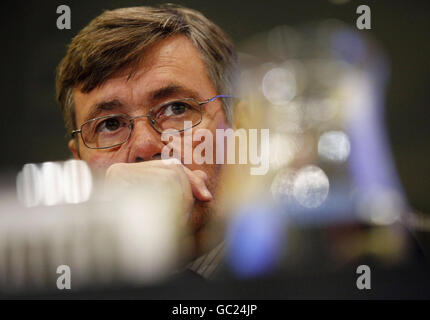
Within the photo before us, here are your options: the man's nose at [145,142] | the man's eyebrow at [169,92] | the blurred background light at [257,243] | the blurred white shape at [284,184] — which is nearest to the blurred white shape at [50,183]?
the man's nose at [145,142]

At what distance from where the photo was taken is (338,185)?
1.42 m

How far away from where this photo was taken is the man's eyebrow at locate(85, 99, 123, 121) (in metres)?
1.32

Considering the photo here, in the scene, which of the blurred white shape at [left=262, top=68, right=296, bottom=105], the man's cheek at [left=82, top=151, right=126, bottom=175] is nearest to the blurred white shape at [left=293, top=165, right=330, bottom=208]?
the blurred white shape at [left=262, top=68, right=296, bottom=105]

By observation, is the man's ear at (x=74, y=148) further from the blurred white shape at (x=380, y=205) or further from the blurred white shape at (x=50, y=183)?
the blurred white shape at (x=380, y=205)

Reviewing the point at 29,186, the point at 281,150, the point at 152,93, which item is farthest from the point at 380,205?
the point at 29,186

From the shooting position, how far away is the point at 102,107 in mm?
1334

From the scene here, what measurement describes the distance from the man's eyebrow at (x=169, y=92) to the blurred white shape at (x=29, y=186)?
0.50 m

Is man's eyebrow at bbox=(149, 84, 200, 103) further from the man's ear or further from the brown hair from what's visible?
the man's ear

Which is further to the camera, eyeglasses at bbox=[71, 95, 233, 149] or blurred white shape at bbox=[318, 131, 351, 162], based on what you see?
blurred white shape at bbox=[318, 131, 351, 162]

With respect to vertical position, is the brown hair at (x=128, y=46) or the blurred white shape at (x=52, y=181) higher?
the brown hair at (x=128, y=46)

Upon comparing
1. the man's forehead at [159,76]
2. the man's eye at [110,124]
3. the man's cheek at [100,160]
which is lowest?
the man's cheek at [100,160]

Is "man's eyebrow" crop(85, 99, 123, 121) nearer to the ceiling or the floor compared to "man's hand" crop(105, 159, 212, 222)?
nearer to the ceiling

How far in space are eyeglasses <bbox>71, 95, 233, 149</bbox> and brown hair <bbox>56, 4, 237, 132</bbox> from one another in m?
0.10

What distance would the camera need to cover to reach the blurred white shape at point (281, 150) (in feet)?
4.70
